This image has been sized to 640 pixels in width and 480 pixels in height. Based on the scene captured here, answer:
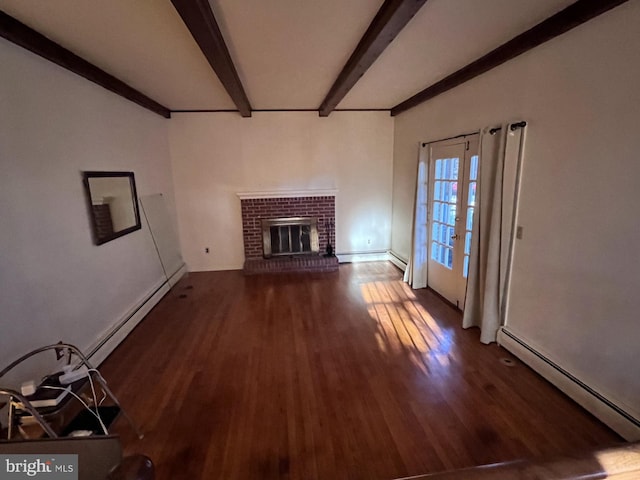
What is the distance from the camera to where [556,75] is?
7.02 feet

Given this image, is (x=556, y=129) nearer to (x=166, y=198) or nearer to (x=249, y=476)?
(x=249, y=476)

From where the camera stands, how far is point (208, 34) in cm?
194

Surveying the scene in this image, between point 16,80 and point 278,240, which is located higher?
point 16,80

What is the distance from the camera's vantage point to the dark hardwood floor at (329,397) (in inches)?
69.4

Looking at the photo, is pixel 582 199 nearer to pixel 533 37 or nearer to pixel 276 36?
pixel 533 37

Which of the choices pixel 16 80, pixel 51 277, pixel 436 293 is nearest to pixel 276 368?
pixel 51 277

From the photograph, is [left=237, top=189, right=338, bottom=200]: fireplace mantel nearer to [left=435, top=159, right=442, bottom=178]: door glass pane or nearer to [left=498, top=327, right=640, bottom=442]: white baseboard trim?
[left=435, top=159, right=442, bottom=178]: door glass pane

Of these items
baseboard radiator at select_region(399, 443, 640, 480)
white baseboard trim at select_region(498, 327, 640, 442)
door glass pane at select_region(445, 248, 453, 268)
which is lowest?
white baseboard trim at select_region(498, 327, 640, 442)

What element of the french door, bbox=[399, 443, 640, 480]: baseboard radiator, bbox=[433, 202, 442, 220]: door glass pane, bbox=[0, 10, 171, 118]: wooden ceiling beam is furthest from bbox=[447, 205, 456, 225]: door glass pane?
bbox=[0, 10, 171, 118]: wooden ceiling beam

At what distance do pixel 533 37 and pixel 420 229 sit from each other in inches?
92.8

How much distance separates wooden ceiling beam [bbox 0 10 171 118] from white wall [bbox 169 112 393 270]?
1303 millimetres

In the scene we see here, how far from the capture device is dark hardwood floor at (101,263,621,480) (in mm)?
1763

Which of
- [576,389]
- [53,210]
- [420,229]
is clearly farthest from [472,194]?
[53,210]

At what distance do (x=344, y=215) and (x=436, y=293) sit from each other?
80.1 inches
